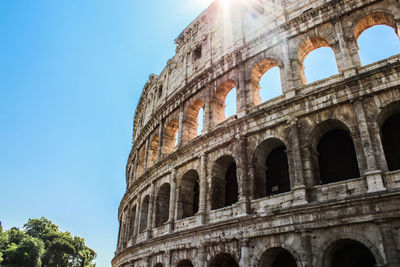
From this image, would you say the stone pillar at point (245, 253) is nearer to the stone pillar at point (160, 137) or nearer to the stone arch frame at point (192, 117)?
the stone arch frame at point (192, 117)

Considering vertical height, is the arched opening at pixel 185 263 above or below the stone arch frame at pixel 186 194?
below

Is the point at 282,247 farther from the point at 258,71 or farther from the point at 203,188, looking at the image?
the point at 258,71

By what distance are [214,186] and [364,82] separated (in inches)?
263

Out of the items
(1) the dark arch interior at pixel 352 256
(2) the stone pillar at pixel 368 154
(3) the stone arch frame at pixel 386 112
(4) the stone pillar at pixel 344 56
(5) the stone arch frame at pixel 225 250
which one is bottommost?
(1) the dark arch interior at pixel 352 256

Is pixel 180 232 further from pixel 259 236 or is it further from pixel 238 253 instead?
pixel 259 236

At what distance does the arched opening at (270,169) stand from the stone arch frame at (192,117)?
486 cm

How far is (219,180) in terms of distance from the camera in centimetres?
1288

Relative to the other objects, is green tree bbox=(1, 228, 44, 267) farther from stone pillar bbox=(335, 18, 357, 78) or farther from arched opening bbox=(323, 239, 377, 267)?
stone pillar bbox=(335, 18, 357, 78)

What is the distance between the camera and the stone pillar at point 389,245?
24.5 ft

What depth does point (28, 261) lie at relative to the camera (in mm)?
31828

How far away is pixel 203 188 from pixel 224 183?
3.29 feet

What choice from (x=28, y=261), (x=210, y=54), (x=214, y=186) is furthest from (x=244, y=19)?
(x=28, y=261)

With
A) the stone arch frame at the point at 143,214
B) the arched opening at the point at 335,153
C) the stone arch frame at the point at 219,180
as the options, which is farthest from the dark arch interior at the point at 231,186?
the stone arch frame at the point at 143,214

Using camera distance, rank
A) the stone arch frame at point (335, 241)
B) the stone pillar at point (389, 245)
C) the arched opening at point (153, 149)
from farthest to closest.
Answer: the arched opening at point (153, 149) < the stone arch frame at point (335, 241) < the stone pillar at point (389, 245)
